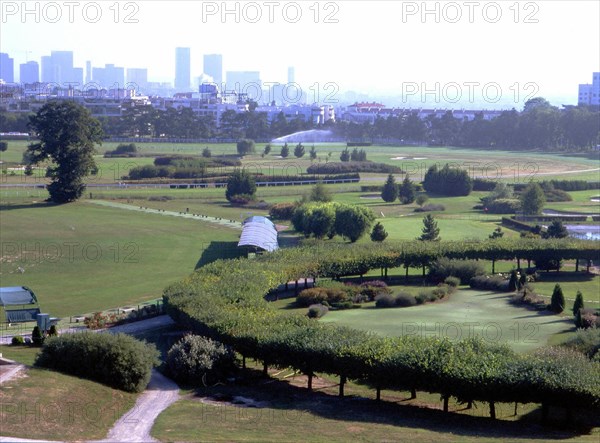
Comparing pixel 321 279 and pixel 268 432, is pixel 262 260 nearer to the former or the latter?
pixel 321 279

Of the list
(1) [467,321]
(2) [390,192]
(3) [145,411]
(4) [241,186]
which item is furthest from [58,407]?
(2) [390,192]

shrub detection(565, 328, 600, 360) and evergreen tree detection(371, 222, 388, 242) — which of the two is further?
evergreen tree detection(371, 222, 388, 242)

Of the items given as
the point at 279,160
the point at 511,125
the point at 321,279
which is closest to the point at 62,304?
the point at 321,279

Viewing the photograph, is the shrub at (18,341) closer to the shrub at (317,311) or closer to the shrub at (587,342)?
the shrub at (317,311)

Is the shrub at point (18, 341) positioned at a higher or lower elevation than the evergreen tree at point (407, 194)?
lower

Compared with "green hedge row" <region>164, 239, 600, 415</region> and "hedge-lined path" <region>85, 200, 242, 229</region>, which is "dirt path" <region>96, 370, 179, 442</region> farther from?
"hedge-lined path" <region>85, 200, 242, 229</region>

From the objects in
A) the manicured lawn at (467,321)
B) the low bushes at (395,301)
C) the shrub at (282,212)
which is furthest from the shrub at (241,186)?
the low bushes at (395,301)

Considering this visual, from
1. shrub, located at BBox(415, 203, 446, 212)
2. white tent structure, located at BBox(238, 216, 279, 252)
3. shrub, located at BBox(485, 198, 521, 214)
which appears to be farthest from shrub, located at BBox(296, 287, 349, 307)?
shrub, located at BBox(485, 198, 521, 214)
